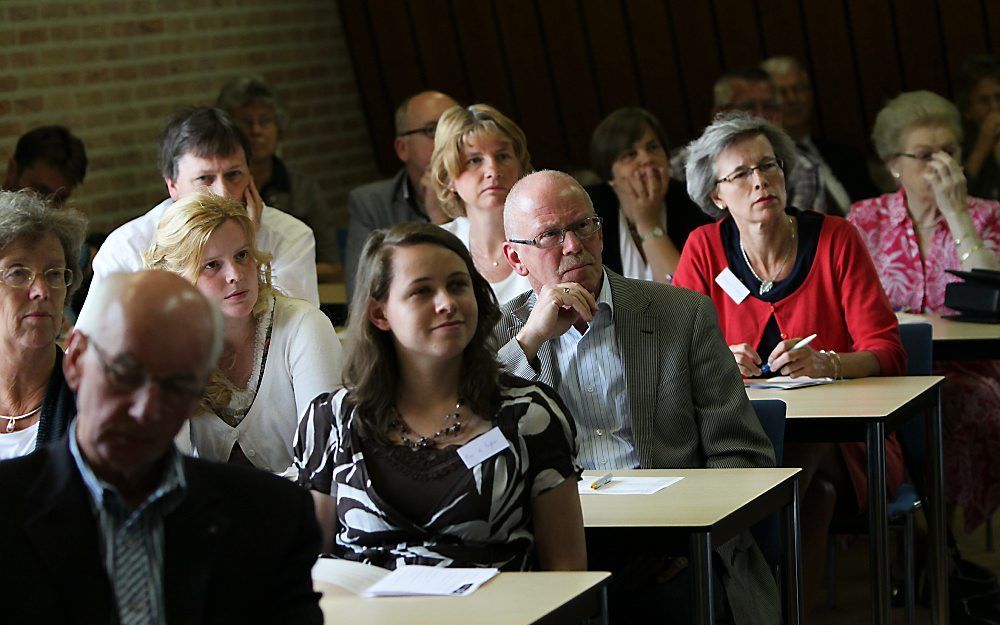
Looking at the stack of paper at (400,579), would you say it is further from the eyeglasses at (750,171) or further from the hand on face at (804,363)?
the eyeglasses at (750,171)

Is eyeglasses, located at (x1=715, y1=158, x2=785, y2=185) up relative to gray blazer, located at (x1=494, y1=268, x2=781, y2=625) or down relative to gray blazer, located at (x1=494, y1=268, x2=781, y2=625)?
up

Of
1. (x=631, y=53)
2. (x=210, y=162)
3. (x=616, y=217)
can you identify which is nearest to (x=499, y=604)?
(x=210, y=162)

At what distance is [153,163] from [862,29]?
3.84 m

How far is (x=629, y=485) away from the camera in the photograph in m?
3.35

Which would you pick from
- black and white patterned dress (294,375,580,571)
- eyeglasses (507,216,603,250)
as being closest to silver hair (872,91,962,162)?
eyeglasses (507,216,603,250)

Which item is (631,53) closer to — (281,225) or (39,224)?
(281,225)

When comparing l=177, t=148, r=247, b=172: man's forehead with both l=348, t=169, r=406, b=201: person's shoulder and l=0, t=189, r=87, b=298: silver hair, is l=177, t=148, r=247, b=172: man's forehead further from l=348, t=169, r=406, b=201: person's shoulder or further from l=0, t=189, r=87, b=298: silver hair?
l=348, t=169, r=406, b=201: person's shoulder

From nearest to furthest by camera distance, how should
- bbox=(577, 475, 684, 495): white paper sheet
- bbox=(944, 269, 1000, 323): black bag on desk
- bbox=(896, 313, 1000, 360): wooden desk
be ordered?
bbox=(577, 475, 684, 495): white paper sheet < bbox=(896, 313, 1000, 360): wooden desk < bbox=(944, 269, 1000, 323): black bag on desk

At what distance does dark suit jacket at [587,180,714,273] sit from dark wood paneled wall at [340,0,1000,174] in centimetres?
230

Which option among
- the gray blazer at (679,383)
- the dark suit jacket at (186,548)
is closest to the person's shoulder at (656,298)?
the gray blazer at (679,383)

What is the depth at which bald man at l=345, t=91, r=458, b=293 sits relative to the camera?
22.9 feet

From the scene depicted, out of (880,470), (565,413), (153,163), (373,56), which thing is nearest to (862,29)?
(373,56)

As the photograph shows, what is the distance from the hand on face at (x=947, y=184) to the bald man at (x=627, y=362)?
211 centimetres

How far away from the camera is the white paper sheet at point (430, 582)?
2631 millimetres
